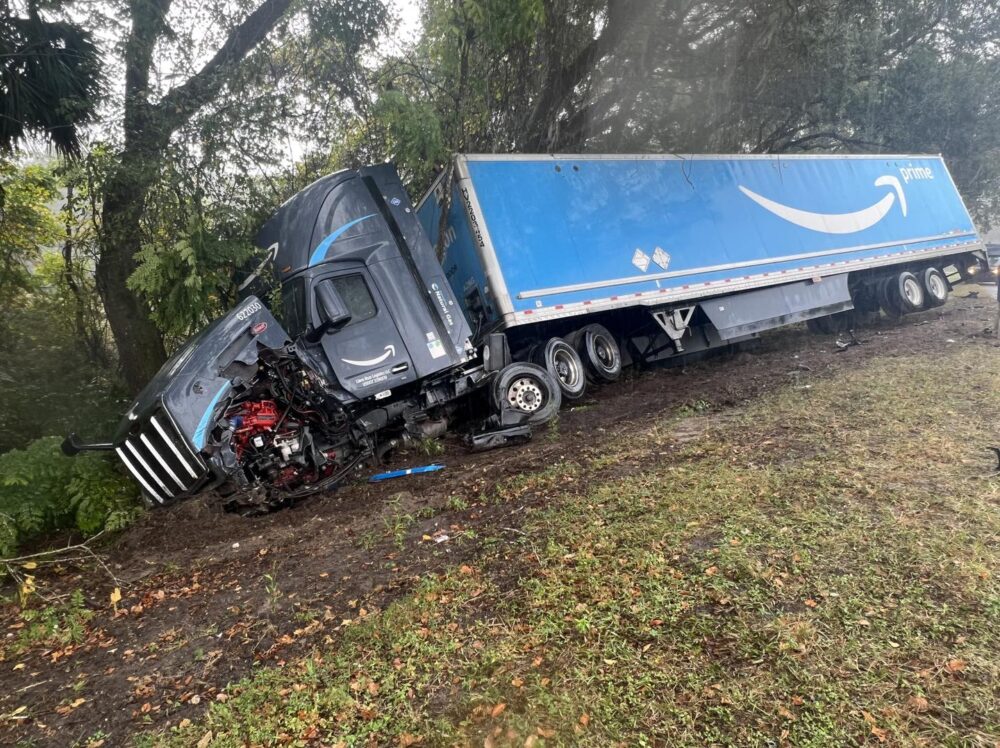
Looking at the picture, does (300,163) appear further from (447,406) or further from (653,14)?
(653,14)

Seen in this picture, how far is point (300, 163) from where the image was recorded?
404 inches

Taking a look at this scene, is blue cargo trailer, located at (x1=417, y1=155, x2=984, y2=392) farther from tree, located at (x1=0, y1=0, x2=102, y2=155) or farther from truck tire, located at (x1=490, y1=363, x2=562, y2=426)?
tree, located at (x1=0, y1=0, x2=102, y2=155)

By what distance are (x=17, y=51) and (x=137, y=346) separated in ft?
12.4

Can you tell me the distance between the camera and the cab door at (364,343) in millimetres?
6578

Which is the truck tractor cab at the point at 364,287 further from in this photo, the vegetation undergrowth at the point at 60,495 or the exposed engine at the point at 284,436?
the vegetation undergrowth at the point at 60,495

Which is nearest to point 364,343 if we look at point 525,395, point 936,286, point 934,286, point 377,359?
point 377,359

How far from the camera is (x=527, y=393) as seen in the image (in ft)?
24.8

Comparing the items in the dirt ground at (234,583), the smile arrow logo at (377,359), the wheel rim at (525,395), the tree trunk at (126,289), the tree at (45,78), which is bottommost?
the dirt ground at (234,583)

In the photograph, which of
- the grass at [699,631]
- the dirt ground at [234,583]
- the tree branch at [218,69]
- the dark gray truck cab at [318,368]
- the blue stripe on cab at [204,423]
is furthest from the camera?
the tree branch at [218,69]

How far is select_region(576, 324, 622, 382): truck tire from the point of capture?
8828 millimetres

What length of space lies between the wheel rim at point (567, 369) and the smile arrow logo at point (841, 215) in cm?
469

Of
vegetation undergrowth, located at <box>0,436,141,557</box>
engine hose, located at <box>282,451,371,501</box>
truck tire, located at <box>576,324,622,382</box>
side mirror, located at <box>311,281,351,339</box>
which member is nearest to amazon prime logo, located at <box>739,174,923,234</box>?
truck tire, located at <box>576,324,622,382</box>

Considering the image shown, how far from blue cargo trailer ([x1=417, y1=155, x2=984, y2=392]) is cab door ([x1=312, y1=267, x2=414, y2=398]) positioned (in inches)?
58.3

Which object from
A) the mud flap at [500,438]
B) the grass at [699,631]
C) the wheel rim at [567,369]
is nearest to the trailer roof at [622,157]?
the wheel rim at [567,369]
